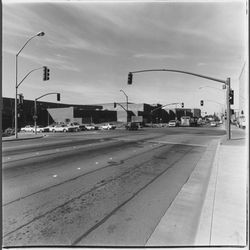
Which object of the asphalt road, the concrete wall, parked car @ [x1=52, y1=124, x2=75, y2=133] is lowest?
the asphalt road

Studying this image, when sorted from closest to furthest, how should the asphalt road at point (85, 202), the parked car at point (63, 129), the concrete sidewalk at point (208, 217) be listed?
the concrete sidewalk at point (208, 217) < the asphalt road at point (85, 202) < the parked car at point (63, 129)

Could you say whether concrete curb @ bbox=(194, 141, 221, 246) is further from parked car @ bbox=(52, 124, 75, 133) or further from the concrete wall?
the concrete wall

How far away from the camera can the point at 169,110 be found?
375ft

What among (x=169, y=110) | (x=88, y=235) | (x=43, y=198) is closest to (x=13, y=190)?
(x=43, y=198)

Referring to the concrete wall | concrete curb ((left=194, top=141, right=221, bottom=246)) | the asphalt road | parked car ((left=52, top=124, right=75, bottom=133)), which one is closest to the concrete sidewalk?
concrete curb ((left=194, top=141, right=221, bottom=246))

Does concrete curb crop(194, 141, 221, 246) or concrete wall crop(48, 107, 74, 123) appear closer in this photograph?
concrete curb crop(194, 141, 221, 246)

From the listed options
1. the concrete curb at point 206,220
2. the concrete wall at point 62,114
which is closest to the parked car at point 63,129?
the concrete wall at point 62,114

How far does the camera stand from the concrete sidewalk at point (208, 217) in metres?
4.13

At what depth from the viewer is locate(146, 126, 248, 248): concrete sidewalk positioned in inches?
163

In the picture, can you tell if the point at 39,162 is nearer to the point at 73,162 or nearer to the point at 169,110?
the point at 73,162

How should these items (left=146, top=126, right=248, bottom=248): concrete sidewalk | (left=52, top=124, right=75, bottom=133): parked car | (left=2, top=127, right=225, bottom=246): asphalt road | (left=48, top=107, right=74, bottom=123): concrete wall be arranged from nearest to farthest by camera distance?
(left=146, top=126, right=248, bottom=248): concrete sidewalk
(left=2, top=127, right=225, bottom=246): asphalt road
(left=52, top=124, right=75, bottom=133): parked car
(left=48, top=107, right=74, bottom=123): concrete wall

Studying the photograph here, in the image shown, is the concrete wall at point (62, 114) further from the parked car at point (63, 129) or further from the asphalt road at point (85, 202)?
the asphalt road at point (85, 202)

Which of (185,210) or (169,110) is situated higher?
(169,110)

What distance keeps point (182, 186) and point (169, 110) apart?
108 meters
